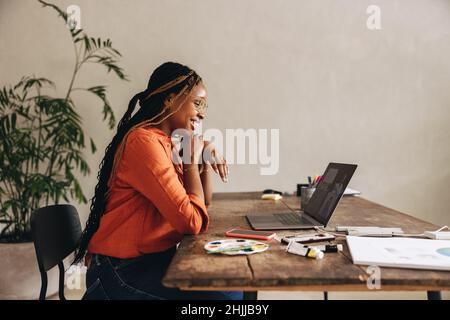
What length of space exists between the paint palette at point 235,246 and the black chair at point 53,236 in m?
0.65

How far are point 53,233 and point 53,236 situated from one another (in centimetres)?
1

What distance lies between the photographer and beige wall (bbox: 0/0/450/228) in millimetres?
Answer: 2971

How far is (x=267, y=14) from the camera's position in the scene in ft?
9.75

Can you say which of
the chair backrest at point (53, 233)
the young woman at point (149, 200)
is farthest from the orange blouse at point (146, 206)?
the chair backrest at point (53, 233)

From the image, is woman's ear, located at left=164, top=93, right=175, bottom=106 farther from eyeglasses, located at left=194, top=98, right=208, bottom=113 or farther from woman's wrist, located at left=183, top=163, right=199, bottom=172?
woman's wrist, located at left=183, top=163, right=199, bottom=172

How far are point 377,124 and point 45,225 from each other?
245 cm

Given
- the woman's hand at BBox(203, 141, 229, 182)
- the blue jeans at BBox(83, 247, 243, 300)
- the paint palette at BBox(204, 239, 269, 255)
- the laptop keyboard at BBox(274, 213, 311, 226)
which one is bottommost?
the blue jeans at BBox(83, 247, 243, 300)

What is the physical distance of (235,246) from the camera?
1021 millimetres

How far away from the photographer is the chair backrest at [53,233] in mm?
1332

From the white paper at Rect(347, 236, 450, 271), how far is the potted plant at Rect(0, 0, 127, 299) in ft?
6.87
